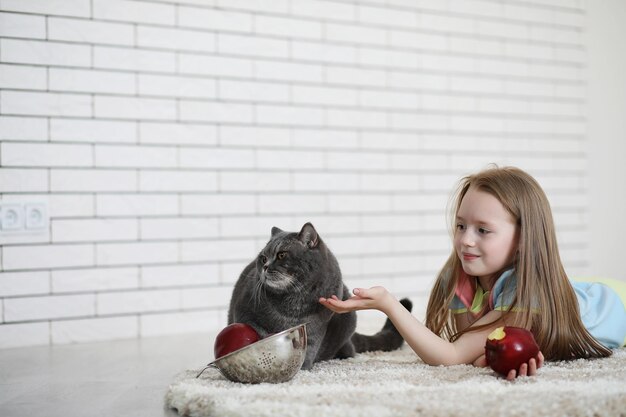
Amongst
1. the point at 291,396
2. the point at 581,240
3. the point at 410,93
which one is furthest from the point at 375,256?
the point at 291,396

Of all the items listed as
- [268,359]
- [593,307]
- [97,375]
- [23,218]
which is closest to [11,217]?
[23,218]

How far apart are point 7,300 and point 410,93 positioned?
78.7 inches

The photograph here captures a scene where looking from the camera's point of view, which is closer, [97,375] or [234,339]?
[234,339]

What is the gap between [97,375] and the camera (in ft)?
6.09

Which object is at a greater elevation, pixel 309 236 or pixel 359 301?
pixel 309 236

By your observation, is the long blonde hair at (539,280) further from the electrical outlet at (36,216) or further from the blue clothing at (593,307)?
the electrical outlet at (36,216)

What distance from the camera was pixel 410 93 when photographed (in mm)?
3084

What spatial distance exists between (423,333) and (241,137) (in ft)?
4.51

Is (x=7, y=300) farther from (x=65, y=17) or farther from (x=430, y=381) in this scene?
(x=430, y=381)

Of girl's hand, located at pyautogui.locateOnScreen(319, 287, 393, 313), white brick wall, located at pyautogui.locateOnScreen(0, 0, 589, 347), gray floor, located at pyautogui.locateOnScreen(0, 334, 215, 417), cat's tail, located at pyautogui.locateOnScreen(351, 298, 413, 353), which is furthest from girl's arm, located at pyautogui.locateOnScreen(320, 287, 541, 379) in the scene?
white brick wall, located at pyautogui.locateOnScreen(0, 0, 589, 347)

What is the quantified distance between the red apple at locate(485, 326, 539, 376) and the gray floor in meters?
0.77

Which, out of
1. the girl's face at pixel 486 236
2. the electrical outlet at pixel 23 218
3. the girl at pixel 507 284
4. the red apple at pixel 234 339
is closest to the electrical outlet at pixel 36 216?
the electrical outlet at pixel 23 218

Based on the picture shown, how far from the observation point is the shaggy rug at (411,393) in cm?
120

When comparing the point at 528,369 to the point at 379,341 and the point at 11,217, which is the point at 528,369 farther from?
the point at 11,217
